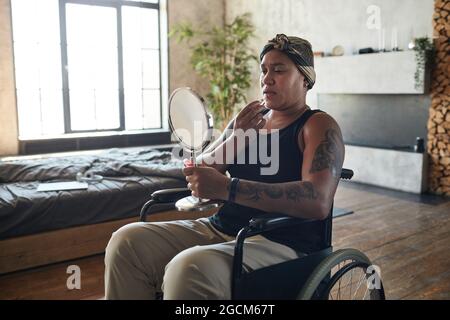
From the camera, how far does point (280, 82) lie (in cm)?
153

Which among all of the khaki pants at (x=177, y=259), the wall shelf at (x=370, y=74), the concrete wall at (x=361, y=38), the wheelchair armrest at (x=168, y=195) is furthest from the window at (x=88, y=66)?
the khaki pants at (x=177, y=259)

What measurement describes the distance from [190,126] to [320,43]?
444 centimetres

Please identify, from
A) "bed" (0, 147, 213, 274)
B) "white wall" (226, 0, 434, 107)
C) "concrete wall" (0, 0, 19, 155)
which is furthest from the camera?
"concrete wall" (0, 0, 19, 155)

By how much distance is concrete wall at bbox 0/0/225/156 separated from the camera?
525 cm

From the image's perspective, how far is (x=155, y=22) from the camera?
661 cm

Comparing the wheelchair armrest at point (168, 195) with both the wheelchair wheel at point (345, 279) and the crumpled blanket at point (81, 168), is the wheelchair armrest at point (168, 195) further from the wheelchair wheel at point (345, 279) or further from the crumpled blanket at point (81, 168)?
the crumpled blanket at point (81, 168)

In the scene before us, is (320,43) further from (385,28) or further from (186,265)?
(186,265)

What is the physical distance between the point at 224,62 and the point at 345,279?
5372 mm

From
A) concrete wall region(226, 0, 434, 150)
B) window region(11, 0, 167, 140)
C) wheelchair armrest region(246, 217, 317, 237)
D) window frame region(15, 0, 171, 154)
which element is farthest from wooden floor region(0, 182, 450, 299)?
window region(11, 0, 167, 140)

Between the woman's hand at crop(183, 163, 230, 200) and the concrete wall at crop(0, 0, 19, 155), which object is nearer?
the woman's hand at crop(183, 163, 230, 200)

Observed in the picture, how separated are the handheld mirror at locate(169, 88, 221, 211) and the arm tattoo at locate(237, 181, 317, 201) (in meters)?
0.11

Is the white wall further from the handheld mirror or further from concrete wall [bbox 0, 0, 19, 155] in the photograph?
the handheld mirror

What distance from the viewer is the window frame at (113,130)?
18.6 feet

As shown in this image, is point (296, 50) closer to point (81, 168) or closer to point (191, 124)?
point (191, 124)
